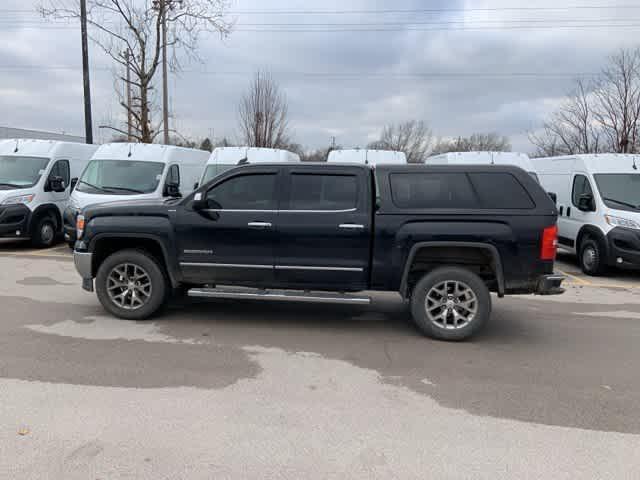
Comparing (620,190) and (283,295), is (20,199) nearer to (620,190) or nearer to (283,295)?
(283,295)

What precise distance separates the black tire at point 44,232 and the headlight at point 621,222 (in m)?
12.4

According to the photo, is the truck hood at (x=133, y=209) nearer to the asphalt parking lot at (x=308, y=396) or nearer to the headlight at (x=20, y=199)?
the asphalt parking lot at (x=308, y=396)

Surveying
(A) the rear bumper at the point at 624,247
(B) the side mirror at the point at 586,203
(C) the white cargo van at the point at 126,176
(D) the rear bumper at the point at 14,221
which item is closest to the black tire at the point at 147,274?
(C) the white cargo van at the point at 126,176

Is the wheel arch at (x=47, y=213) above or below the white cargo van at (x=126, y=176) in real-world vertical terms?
below

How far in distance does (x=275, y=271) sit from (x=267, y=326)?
70 cm

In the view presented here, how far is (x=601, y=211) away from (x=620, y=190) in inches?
24.4

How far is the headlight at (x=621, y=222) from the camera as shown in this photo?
29.8 ft

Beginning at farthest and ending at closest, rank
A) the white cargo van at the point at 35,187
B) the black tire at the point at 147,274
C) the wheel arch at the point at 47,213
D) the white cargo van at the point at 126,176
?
the wheel arch at the point at 47,213 → the white cargo van at the point at 35,187 → the white cargo van at the point at 126,176 → the black tire at the point at 147,274

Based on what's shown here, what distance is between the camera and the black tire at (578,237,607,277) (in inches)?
376

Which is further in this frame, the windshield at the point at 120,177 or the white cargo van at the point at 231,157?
the white cargo van at the point at 231,157

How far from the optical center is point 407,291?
566 centimetres

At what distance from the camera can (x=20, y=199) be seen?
11.1 metres

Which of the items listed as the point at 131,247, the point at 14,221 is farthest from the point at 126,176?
the point at 131,247

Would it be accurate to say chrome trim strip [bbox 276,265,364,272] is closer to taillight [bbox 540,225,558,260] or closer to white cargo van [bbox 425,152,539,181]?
taillight [bbox 540,225,558,260]
